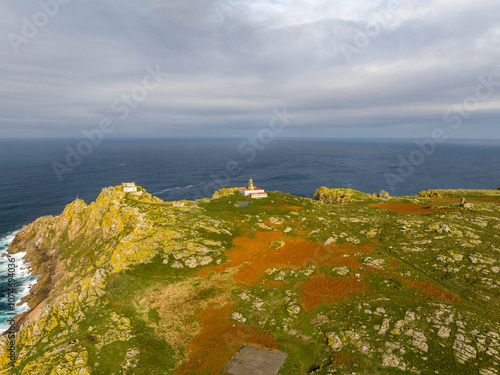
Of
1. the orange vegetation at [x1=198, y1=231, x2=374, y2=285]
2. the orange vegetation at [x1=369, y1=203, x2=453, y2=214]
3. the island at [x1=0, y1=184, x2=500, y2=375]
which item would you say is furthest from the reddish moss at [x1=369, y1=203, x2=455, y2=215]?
the orange vegetation at [x1=198, y1=231, x2=374, y2=285]

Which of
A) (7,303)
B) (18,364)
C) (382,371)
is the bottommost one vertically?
(7,303)

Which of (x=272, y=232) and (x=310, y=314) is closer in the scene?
(x=310, y=314)

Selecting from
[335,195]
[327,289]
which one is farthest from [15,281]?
[335,195]

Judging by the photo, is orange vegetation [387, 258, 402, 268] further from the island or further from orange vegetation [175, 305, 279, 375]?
orange vegetation [175, 305, 279, 375]

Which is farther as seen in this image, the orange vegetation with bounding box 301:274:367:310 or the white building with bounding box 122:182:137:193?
the white building with bounding box 122:182:137:193

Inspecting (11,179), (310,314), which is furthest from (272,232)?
(11,179)

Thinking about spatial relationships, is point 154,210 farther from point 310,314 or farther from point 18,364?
point 310,314
